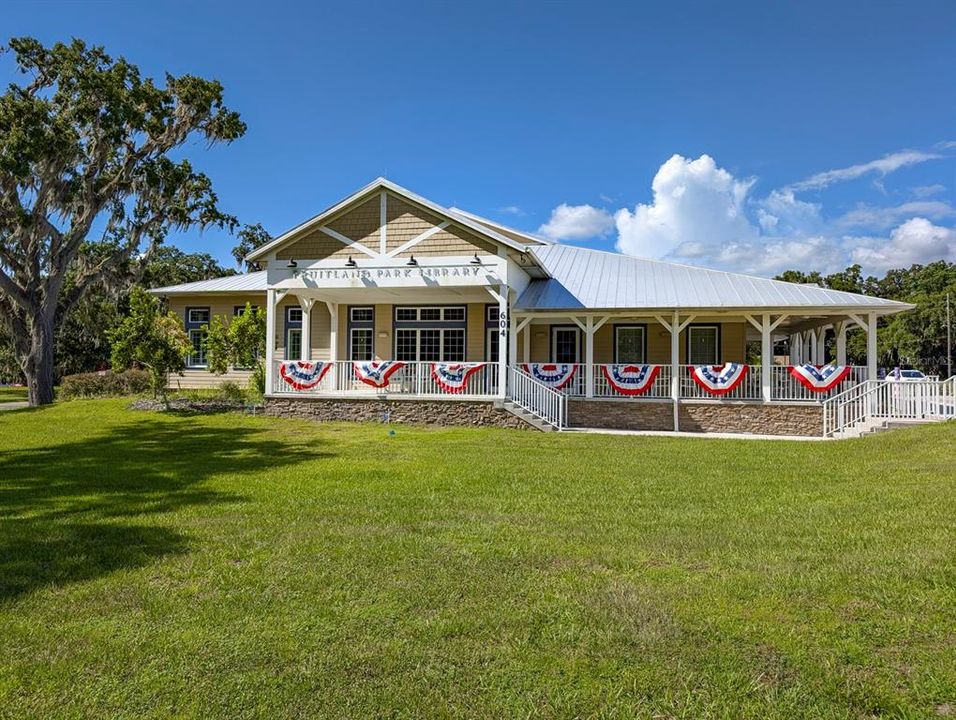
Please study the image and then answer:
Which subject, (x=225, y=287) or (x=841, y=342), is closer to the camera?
(x=841, y=342)

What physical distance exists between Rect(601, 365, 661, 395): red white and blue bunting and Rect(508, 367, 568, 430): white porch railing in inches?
61.8

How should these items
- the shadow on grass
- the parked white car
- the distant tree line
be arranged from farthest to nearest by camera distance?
the distant tree line
the parked white car
the shadow on grass

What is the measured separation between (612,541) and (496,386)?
11.6 meters

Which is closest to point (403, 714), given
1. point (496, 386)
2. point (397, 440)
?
point (397, 440)

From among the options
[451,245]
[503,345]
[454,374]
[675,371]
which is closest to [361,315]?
[451,245]

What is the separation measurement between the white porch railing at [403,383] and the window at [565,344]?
2.97 m

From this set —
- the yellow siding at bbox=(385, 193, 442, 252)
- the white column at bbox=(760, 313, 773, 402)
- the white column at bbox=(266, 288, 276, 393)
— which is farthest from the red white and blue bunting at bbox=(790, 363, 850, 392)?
the white column at bbox=(266, 288, 276, 393)

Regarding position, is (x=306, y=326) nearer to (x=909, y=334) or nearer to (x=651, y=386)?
(x=651, y=386)

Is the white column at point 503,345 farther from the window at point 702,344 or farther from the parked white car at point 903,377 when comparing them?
the parked white car at point 903,377

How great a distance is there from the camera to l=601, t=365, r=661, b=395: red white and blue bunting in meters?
17.1

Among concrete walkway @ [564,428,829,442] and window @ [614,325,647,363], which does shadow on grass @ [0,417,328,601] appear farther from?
window @ [614,325,647,363]

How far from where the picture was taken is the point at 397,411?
17.0 m

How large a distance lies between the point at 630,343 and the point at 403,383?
273 inches

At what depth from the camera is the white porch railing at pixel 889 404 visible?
14.6m
